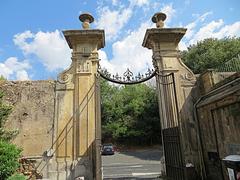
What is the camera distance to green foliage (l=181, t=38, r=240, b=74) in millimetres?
19719

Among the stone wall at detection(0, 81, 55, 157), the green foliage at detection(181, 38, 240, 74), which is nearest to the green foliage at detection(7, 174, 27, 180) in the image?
the stone wall at detection(0, 81, 55, 157)

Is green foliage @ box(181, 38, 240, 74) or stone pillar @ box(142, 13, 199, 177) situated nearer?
stone pillar @ box(142, 13, 199, 177)

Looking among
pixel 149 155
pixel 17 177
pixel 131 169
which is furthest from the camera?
pixel 149 155

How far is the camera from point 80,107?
6.49 meters

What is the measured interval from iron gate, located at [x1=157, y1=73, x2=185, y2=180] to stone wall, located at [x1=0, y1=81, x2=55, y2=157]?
11.1 feet

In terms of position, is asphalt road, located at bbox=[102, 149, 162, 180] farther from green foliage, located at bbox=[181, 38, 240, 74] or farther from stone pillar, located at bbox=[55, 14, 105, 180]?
green foliage, located at bbox=[181, 38, 240, 74]

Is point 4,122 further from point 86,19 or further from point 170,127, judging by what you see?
point 170,127

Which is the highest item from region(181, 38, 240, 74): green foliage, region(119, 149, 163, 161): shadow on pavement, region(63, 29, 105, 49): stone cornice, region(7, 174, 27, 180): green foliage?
region(181, 38, 240, 74): green foliage

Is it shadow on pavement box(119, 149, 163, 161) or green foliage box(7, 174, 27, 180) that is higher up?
green foliage box(7, 174, 27, 180)

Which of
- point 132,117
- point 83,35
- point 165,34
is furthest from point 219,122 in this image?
point 132,117

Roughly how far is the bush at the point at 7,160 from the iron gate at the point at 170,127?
4.10 metres

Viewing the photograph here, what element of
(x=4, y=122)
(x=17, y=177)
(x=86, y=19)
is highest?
(x=86, y=19)

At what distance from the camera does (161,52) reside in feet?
23.5

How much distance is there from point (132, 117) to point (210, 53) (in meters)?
10.6
